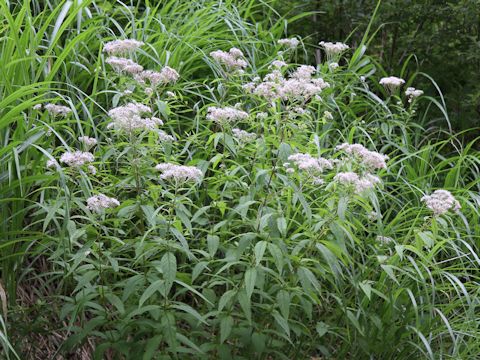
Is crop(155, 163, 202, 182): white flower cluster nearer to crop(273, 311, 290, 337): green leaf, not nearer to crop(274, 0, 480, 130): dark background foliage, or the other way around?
crop(273, 311, 290, 337): green leaf

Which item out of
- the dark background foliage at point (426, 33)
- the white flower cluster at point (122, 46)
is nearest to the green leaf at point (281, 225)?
the white flower cluster at point (122, 46)

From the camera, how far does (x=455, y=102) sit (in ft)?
18.3

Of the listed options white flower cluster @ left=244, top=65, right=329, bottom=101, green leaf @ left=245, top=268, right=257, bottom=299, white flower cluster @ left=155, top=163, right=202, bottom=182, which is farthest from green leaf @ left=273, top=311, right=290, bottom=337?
white flower cluster @ left=244, top=65, right=329, bottom=101

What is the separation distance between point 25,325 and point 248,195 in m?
0.99

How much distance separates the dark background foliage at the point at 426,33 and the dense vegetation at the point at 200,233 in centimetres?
123

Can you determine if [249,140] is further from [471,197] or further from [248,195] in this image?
[471,197]

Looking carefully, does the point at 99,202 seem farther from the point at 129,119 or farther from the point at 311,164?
the point at 311,164

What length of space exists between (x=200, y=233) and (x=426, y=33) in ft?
8.91

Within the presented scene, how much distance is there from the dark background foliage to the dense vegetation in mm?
1225

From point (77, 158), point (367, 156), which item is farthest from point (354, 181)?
point (77, 158)

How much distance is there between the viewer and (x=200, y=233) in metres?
3.59

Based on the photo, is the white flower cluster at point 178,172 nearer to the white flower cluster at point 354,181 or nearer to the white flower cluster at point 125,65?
the white flower cluster at point 354,181

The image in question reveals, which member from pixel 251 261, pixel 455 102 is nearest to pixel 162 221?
pixel 251 261

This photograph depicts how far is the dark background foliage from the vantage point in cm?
545
